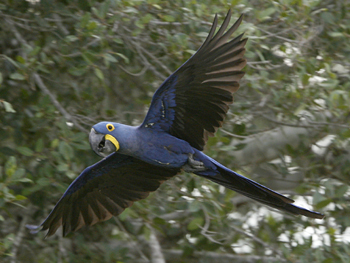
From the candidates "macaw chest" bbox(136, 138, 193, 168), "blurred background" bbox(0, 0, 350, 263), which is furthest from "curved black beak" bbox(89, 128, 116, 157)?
"blurred background" bbox(0, 0, 350, 263)

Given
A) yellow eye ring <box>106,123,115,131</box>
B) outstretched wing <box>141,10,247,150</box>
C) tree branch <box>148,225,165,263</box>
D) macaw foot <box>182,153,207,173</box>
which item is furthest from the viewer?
tree branch <box>148,225,165,263</box>

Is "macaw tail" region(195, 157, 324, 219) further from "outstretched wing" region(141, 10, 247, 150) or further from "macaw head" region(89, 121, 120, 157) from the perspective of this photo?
"macaw head" region(89, 121, 120, 157)

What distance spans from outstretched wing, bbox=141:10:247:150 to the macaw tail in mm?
217

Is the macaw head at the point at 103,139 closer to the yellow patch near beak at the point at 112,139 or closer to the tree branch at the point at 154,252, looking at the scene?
the yellow patch near beak at the point at 112,139

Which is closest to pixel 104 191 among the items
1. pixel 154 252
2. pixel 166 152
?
pixel 154 252

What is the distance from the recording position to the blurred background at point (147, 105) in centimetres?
383

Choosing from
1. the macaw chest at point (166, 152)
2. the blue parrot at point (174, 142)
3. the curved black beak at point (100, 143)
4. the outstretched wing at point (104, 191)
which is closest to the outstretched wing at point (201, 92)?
the blue parrot at point (174, 142)

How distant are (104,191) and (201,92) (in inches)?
48.9

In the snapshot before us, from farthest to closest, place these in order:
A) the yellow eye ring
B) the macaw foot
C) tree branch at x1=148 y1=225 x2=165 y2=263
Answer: tree branch at x1=148 y1=225 x2=165 y2=263, the macaw foot, the yellow eye ring

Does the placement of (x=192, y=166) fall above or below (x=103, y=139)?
below

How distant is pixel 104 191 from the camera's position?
3941 millimetres

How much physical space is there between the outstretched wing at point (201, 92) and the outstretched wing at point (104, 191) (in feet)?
1.52

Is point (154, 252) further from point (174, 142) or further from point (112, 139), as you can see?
point (112, 139)

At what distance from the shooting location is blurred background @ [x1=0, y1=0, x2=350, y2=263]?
383 cm
